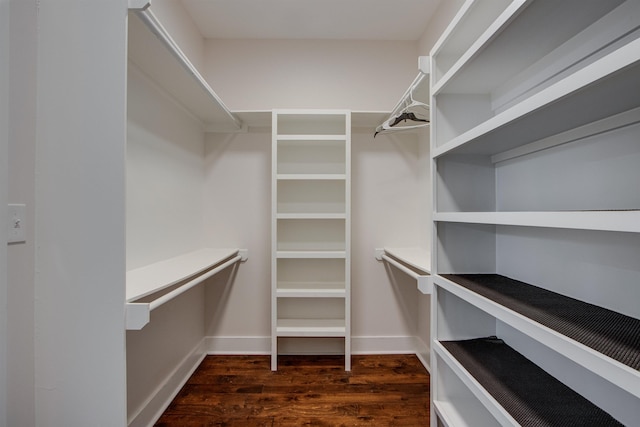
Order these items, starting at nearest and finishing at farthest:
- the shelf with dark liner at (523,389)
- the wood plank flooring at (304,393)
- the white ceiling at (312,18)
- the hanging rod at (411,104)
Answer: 1. the shelf with dark liner at (523,389)
2. the hanging rod at (411,104)
3. the wood plank flooring at (304,393)
4. the white ceiling at (312,18)

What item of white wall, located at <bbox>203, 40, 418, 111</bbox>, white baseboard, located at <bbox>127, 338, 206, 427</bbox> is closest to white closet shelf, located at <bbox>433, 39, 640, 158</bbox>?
white wall, located at <bbox>203, 40, 418, 111</bbox>

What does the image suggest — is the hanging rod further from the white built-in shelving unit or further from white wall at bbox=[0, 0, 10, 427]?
white wall at bbox=[0, 0, 10, 427]

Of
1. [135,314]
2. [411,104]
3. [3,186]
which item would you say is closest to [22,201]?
[3,186]

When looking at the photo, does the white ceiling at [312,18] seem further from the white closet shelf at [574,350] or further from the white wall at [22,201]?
the white closet shelf at [574,350]

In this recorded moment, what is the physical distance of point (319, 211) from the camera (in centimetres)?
230

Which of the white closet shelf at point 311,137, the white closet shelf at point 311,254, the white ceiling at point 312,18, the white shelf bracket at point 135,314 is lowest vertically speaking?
the white shelf bracket at point 135,314

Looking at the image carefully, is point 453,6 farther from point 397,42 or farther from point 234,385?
point 234,385

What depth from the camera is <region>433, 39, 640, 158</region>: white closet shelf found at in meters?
0.55

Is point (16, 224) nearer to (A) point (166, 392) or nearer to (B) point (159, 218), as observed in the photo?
(B) point (159, 218)

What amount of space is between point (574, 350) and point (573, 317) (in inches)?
8.8

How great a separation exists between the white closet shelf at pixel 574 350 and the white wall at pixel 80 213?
1.23 metres

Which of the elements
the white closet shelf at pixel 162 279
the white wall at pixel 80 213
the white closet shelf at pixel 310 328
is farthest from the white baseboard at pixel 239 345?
the white wall at pixel 80 213

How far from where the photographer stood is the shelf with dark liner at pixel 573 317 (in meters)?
0.62

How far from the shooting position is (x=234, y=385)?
190cm
